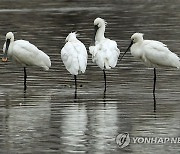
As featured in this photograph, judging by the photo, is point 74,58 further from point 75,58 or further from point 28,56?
point 28,56

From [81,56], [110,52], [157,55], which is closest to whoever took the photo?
[157,55]

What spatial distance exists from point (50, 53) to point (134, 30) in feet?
21.3

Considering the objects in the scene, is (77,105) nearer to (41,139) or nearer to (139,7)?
(41,139)

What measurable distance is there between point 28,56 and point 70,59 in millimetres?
1172

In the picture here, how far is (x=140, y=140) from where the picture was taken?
515 inches

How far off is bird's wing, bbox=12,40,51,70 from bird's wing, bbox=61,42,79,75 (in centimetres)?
66

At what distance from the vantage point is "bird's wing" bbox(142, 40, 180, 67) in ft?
60.7

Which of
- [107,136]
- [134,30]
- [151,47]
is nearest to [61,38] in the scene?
[134,30]

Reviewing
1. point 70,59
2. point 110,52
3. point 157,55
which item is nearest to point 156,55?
point 157,55

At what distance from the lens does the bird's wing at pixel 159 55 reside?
18.5m

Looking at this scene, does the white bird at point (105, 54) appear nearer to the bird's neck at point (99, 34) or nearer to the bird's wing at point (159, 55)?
the bird's wing at point (159, 55)

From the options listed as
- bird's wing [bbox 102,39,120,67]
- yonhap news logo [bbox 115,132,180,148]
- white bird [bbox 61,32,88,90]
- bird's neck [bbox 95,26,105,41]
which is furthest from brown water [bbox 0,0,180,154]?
bird's neck [bbox 95,26,105,41]

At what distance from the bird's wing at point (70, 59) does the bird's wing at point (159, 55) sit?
4.75 feet

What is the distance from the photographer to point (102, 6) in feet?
139
